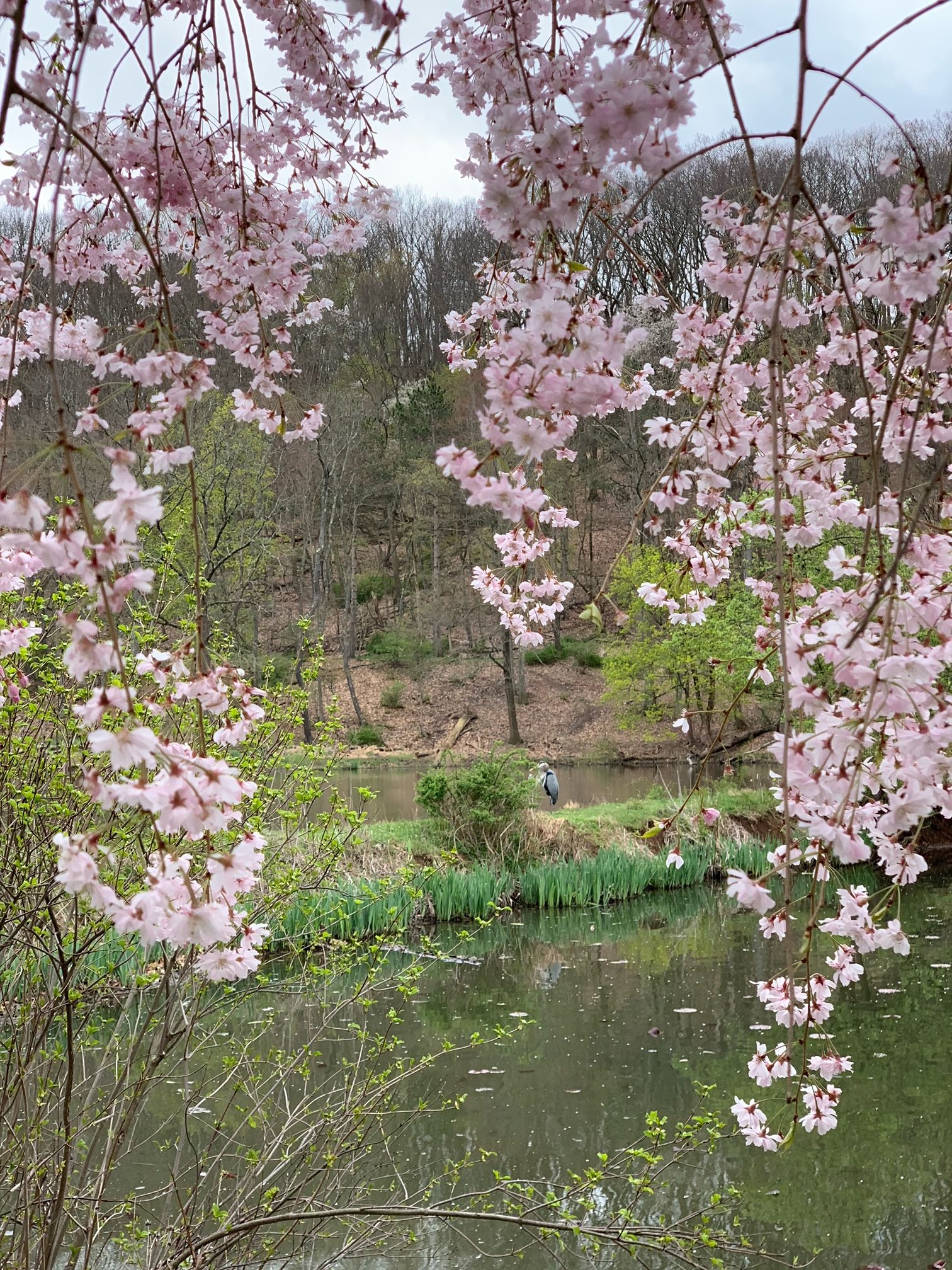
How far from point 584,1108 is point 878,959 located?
3.16 meters

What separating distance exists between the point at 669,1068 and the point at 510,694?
1285 cm

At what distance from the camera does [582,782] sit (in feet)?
46.1

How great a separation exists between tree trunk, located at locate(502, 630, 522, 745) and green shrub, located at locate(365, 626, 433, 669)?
181 cm

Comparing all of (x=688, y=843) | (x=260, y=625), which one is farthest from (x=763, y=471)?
(x=260, y=625)

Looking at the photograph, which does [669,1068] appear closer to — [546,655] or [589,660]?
[546,655]

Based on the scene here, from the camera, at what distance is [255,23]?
245 centimetres

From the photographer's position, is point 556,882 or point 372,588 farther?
point 372,588

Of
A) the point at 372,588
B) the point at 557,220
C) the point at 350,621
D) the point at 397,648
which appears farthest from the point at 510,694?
the point at 557,220

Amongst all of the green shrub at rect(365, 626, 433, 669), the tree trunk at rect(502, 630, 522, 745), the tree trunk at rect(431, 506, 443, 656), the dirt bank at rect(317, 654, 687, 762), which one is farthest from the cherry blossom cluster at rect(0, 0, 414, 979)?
the tree trunk at rect(431, 506, 443, 656)

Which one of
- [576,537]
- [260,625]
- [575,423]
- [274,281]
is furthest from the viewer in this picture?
[576,537]

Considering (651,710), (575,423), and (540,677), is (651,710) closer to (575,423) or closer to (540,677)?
(540,677)

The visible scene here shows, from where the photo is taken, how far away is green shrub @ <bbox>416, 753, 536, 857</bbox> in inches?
341

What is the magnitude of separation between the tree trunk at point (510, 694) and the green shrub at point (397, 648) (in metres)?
1.81

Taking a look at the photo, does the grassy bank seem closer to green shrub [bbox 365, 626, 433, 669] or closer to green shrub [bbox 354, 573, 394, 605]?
green shrub [bbox 365, 626, 433, 669]
